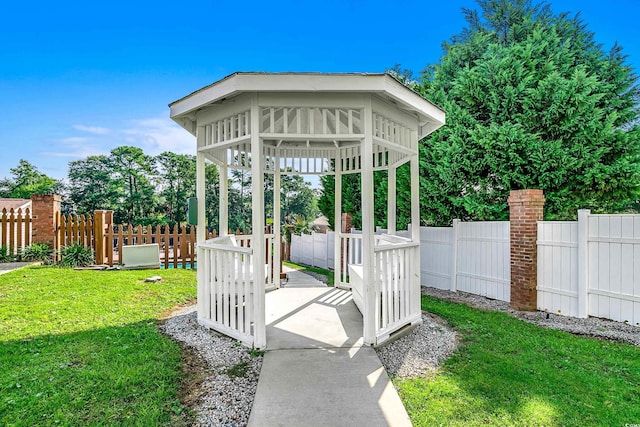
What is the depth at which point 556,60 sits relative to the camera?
6.42 metres

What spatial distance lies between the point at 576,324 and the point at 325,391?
13.7 feet

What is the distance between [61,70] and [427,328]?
1396cm

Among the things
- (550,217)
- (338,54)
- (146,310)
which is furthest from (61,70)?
(550,217)

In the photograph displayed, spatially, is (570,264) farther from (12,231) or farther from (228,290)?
(12,231)

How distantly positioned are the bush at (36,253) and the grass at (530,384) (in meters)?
11.1

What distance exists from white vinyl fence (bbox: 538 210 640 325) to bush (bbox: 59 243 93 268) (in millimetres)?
11262

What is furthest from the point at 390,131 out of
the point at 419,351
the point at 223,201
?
the point at 223,201

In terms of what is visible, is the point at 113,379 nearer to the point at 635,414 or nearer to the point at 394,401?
the point at 394,401

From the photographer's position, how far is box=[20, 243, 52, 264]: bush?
31.1ft

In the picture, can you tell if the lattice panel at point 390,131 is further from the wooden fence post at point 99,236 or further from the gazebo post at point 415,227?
the wooden fence post at point 99,236

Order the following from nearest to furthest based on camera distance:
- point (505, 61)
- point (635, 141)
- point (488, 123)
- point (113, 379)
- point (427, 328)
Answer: point (113, 379), point (427, 328), point (635, 141), point (505, 61), point (488, 123)

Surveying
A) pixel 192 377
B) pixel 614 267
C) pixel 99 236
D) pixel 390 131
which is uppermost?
pixel 390 131

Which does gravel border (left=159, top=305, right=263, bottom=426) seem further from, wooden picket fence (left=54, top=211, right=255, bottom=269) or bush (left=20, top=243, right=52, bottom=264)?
bush (left=20, top=243, right=52, bottom=264)

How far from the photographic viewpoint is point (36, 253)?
951 cm
